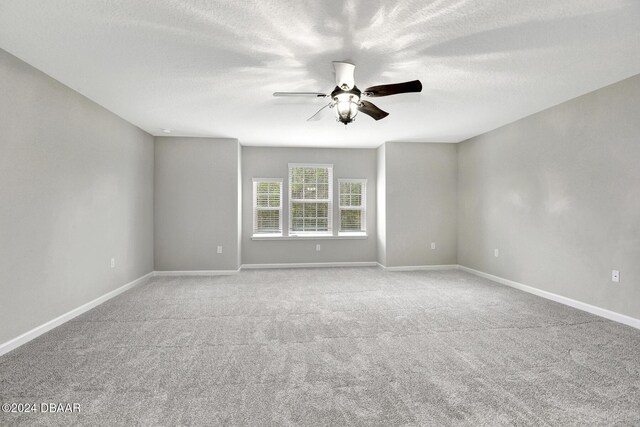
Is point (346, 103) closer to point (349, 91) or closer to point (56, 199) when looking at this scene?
point (349, 91)

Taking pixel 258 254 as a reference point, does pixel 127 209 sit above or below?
above

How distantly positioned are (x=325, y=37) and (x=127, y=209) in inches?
155

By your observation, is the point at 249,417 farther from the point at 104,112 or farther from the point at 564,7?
the point at 104,112

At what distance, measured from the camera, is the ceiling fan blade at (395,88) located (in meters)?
2.51

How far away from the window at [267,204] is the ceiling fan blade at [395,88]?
12.6 ft

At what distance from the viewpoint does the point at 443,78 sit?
10.1 ft

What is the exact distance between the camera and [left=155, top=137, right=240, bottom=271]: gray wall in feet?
18.3

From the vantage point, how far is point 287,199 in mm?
6340

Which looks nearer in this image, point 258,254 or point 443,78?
point 443,78

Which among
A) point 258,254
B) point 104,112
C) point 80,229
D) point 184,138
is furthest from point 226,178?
point 80,229

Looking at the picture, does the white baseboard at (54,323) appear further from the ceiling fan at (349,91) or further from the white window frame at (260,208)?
the ceiling fan at (349,91)

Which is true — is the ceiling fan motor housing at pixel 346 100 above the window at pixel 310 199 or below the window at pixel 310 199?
above

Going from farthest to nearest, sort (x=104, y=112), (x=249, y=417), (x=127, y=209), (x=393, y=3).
A: (x=127, y=209), (x=104, y=112), (x=393, y=3), (x=249, y=417)

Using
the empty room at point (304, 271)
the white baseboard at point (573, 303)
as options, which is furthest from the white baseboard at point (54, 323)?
the white baseboard at point (573, 303)
